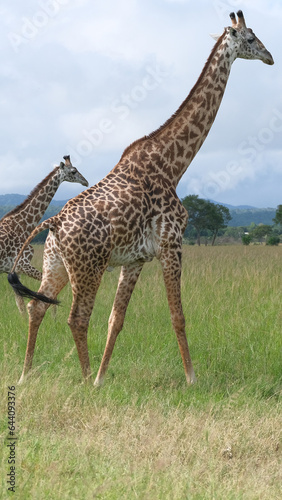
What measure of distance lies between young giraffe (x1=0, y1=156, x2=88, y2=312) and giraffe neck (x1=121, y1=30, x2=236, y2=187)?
3.17m

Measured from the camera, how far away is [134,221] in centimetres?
492

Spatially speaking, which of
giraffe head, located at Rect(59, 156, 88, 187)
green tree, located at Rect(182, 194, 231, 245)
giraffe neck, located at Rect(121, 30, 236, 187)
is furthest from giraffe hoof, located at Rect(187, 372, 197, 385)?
green tree, located at Rect(182, 194, 231, 245)

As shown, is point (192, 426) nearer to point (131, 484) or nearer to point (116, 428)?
point (116, 428)

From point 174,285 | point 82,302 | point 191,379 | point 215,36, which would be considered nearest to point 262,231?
point 215,36

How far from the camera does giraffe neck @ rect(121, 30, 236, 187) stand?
538 centimetres

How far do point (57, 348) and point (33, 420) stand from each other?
5.87ft

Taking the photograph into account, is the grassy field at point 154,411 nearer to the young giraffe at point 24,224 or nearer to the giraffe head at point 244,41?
the young giraffe at point 24,224

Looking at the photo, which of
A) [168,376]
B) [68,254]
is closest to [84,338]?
[68,254]

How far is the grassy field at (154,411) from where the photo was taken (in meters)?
3.18

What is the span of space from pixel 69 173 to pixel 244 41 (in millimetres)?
3916

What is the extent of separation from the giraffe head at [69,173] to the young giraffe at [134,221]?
3465 millimetres

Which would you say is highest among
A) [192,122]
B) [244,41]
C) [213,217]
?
[213,217]

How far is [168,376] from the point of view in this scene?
5434mm

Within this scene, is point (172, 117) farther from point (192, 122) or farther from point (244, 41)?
point (244, 41)
